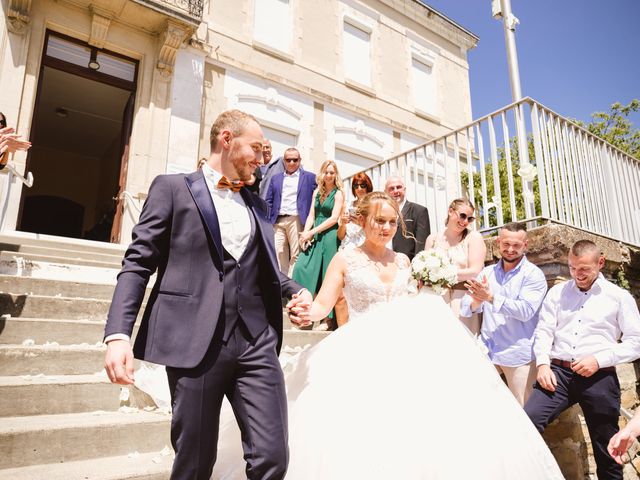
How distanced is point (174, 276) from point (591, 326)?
10.4 feet

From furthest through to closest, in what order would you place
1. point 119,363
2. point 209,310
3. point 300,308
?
point 300,308, point 209,310, point 119,363

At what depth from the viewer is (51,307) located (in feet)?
12.6

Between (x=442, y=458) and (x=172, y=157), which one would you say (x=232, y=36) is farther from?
(x=442, y=458)

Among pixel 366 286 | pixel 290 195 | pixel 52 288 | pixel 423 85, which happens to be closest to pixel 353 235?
pixel 290 195

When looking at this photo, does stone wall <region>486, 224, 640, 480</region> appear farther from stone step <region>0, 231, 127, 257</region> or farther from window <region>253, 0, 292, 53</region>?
window <region>253, 0, 292, 53</region>

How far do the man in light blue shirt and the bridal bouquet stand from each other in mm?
546

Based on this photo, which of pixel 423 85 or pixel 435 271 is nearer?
pixel 435 271

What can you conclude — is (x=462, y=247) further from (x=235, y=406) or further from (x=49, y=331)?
(x=49, y=331)

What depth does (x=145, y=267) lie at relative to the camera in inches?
71.6

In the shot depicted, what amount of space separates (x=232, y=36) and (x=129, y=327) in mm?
10142

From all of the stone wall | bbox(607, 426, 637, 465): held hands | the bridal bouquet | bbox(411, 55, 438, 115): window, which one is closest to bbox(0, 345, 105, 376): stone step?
the bridal bouquet

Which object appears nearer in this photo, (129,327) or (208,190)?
(129,327)

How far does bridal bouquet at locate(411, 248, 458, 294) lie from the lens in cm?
307

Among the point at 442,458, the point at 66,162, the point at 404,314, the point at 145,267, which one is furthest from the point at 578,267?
the point at 66,162
